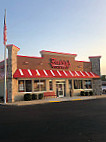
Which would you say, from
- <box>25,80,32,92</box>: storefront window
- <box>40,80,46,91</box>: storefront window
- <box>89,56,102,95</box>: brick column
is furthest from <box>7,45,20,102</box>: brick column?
<box>89,56,102,95</box>: brick column

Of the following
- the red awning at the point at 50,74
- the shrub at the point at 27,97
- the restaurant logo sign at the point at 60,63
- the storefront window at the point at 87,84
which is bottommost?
the shrub at the point at 27,97

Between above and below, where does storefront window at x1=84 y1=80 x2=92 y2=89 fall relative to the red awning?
below

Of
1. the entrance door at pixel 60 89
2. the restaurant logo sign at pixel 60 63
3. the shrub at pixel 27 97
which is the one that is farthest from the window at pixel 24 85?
the restaurant logo sign at pixel 60 63

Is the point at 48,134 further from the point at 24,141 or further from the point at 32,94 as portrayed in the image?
the point at 32,94

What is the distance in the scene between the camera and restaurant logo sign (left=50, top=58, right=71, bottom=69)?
2302cm

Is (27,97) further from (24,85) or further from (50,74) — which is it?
(50,74)

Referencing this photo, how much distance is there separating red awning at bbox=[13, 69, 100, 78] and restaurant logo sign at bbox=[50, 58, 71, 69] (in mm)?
871

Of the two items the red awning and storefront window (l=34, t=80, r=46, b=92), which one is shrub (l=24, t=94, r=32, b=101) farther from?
the red awning

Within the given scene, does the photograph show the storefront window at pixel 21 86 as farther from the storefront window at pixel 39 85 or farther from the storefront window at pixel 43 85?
the storefront window at pixel 43 85

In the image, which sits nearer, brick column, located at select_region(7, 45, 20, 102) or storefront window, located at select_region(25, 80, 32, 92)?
brick column, located at select_region(7, 45, 20, 102)

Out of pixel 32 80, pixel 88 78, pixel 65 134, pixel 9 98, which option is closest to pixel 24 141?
pixel 65 134

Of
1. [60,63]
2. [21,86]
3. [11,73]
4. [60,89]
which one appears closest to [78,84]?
[60,89]

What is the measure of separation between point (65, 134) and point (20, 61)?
15653 millimetres

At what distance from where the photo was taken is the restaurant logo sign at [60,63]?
23.0m
